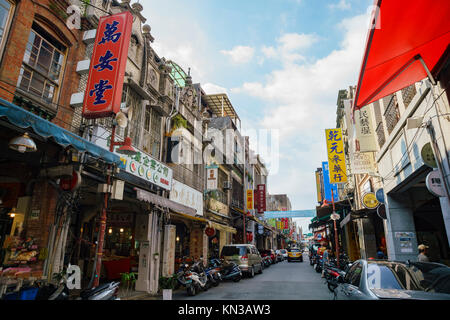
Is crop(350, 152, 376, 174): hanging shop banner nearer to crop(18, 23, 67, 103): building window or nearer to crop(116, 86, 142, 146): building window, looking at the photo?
crop(116, 86, 142, 146): building window

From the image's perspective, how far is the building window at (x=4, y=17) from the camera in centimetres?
693

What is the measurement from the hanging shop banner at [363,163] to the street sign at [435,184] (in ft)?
26.8

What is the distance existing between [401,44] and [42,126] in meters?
7.58

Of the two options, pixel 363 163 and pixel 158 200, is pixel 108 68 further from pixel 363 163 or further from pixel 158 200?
pixel 363 163

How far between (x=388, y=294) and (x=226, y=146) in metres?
22.6

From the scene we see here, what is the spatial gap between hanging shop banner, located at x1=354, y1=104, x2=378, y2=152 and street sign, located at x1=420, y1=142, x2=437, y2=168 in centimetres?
583

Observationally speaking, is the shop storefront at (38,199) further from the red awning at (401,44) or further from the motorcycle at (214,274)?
the red awning at (401,44)

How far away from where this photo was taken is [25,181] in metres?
7.62

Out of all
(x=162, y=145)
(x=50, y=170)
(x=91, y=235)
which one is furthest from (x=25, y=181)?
(x=162, y=145)

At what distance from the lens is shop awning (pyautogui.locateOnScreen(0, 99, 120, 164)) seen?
5.08m

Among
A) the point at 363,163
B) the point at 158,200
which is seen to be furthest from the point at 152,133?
the point at 363,163

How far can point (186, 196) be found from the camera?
1516 centimetres

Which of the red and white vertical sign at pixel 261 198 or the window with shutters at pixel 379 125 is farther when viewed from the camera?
the red and white vertical sign at pixel 261 198

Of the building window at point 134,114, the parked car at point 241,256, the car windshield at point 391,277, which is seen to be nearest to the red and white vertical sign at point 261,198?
the parked car at point 241,256
